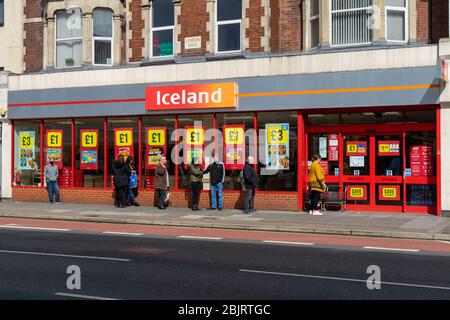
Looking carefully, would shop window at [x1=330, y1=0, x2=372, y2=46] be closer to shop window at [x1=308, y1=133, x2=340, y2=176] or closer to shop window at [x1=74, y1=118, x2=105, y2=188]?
shop window at [x1=308, y1=133, x2=340, y2=176]

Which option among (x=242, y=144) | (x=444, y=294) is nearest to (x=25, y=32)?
(x=242, y=144)

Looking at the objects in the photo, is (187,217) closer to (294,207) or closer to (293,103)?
(294,207)

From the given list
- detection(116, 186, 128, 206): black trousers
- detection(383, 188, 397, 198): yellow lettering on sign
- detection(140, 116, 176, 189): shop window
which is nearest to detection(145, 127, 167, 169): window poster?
detection(140, 116, 176, 189): shop window

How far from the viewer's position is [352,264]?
9422 millimetres

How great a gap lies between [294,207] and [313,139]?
225cm

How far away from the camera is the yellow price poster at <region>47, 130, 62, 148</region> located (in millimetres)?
21469

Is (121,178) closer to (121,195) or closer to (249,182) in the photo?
(121,195)

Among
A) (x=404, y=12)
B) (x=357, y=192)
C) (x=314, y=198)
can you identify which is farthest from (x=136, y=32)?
(x=357, y=192)

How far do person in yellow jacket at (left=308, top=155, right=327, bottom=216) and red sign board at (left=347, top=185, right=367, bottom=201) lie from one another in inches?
50.8

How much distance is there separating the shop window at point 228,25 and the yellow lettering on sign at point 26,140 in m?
8.17

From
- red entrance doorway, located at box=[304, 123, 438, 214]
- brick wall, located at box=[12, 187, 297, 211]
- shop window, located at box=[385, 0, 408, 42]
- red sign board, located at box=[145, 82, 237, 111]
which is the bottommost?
brick wall, located at box=[12, 187, 297, 211]

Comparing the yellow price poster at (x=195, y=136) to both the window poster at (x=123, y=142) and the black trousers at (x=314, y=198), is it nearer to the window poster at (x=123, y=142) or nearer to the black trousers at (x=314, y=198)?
the window poster at (x=123, y=142)

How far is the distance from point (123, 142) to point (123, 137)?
7.0 inches

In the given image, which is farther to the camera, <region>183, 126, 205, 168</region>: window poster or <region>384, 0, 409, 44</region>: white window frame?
<region>183, 126, 205, 168</region>: window poster
